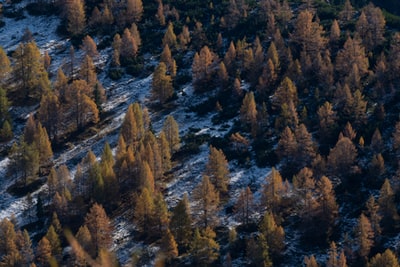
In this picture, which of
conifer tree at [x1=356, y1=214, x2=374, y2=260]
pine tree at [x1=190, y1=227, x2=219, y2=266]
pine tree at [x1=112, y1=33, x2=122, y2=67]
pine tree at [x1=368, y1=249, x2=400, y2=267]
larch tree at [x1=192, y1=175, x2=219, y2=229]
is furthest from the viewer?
pine tree at [x1=112, y1=33, x2=122, y2=67]

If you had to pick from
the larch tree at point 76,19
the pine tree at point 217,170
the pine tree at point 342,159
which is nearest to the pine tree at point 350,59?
the pine tree at point 342,159

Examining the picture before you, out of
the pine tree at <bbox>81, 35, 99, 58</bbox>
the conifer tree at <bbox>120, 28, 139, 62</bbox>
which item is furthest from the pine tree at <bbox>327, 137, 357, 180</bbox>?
the pine tree at <bbox>81, 35, 99, 58</bbox>

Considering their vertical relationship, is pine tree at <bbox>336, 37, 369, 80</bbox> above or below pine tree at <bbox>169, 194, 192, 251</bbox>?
above

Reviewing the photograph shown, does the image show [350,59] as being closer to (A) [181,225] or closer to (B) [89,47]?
(A) [181,225]

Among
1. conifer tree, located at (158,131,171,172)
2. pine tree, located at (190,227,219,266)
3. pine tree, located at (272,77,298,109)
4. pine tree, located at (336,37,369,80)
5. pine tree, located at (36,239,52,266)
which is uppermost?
pine tree, located at (336,37,369,80)

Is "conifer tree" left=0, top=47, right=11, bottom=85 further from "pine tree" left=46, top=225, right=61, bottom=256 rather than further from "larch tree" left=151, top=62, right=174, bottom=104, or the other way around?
"pine tree" left=46, top=225, right=61, bottom=256

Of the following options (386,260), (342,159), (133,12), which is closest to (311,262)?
(386,260)

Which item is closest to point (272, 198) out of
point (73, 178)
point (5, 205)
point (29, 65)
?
point (73, 178)

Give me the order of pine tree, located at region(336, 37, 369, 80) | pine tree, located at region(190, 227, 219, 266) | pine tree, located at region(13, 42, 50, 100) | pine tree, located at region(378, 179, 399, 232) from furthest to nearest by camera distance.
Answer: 1. pine tree, located at region(13, 42, 50, 100)
2. pine tree, located at region(336, 37, 369, 80)
3. pine tree, located at region(378, 179, 399, 232)
4. pine tree, located at region(190, 227, 219, 266)
